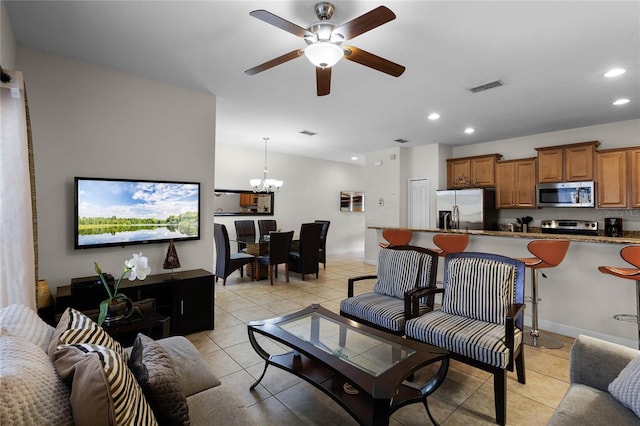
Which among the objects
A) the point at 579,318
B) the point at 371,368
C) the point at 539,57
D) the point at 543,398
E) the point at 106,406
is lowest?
the point at 543,398

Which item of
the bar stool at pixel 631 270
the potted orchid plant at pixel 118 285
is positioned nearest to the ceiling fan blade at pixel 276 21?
the potted orchid plant at pixel 118 285

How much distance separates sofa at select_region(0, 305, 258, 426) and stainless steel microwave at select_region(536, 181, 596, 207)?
5.84 meters

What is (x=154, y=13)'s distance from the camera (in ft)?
7.38

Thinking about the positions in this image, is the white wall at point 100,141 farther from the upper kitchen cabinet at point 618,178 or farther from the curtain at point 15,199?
the upper kitchen cabinet at point 618,178

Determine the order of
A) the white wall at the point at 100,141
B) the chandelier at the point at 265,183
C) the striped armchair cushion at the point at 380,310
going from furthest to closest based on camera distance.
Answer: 1. the chandelier at the point at 265,183
2. the white wall at the point at 100,141
3. the striped armchair cushion at the point at 380,310

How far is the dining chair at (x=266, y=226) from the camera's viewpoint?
7156 millimetres

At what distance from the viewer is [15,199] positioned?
1.95 meters

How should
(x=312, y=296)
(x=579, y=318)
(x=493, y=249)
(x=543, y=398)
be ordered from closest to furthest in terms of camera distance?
1. (x=543, y=398)
2. (x=579, y=318)
3. (x=493, y=249)
4. (x=312, y=296)

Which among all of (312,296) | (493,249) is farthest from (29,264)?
(493,249)

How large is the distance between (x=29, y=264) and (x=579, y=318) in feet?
15.8

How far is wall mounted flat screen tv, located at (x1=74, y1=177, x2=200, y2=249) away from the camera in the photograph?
117 inches

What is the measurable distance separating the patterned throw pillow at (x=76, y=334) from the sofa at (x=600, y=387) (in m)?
1.99

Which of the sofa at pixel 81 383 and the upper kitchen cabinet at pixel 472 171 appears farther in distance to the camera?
the upper kitchen cabinet at pixel 472 171

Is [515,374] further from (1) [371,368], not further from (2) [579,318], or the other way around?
(1) [371,368]
